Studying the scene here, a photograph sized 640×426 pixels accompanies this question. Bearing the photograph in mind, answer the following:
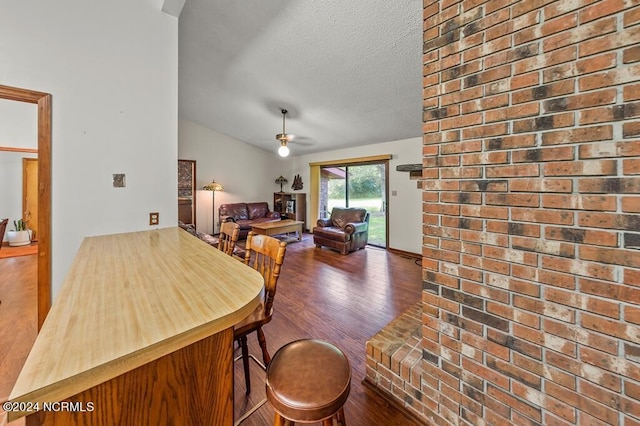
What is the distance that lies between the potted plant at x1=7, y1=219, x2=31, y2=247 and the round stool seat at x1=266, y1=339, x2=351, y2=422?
21.7 feet

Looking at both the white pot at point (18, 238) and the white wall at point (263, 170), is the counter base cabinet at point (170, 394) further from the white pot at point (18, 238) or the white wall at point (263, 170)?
the white pot at point (18, 238)

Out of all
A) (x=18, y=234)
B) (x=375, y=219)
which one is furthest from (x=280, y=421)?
Answer: (x=18, y=234)

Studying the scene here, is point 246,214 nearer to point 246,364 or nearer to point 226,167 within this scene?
point 226,167

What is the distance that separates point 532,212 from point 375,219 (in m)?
5.00

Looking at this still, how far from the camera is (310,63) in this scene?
2.98m

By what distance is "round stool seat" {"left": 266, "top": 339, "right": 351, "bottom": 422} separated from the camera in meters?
0.85

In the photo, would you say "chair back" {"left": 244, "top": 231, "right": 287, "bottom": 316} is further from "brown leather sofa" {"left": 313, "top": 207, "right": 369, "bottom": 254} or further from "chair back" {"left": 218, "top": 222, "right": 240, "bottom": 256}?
"brown leather sofa" {"left": 313, "top": 207, "right": 369, "bottom": 254}

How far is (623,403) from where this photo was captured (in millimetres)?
850

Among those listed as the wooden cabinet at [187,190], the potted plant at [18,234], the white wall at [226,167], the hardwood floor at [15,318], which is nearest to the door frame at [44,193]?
the hardwood floor at [15,318]

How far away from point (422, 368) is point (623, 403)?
0.72 metres

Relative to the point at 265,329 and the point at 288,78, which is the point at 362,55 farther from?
the point at 265,329

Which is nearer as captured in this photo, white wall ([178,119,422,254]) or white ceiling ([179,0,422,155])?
white ceiling ([179,0,422,155])

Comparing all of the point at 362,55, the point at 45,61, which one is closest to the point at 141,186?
the point at 45,61

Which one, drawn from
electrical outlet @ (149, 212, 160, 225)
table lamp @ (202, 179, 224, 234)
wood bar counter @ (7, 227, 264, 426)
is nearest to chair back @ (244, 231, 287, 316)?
wood bar counter @ (7, 227, 264, 426)
